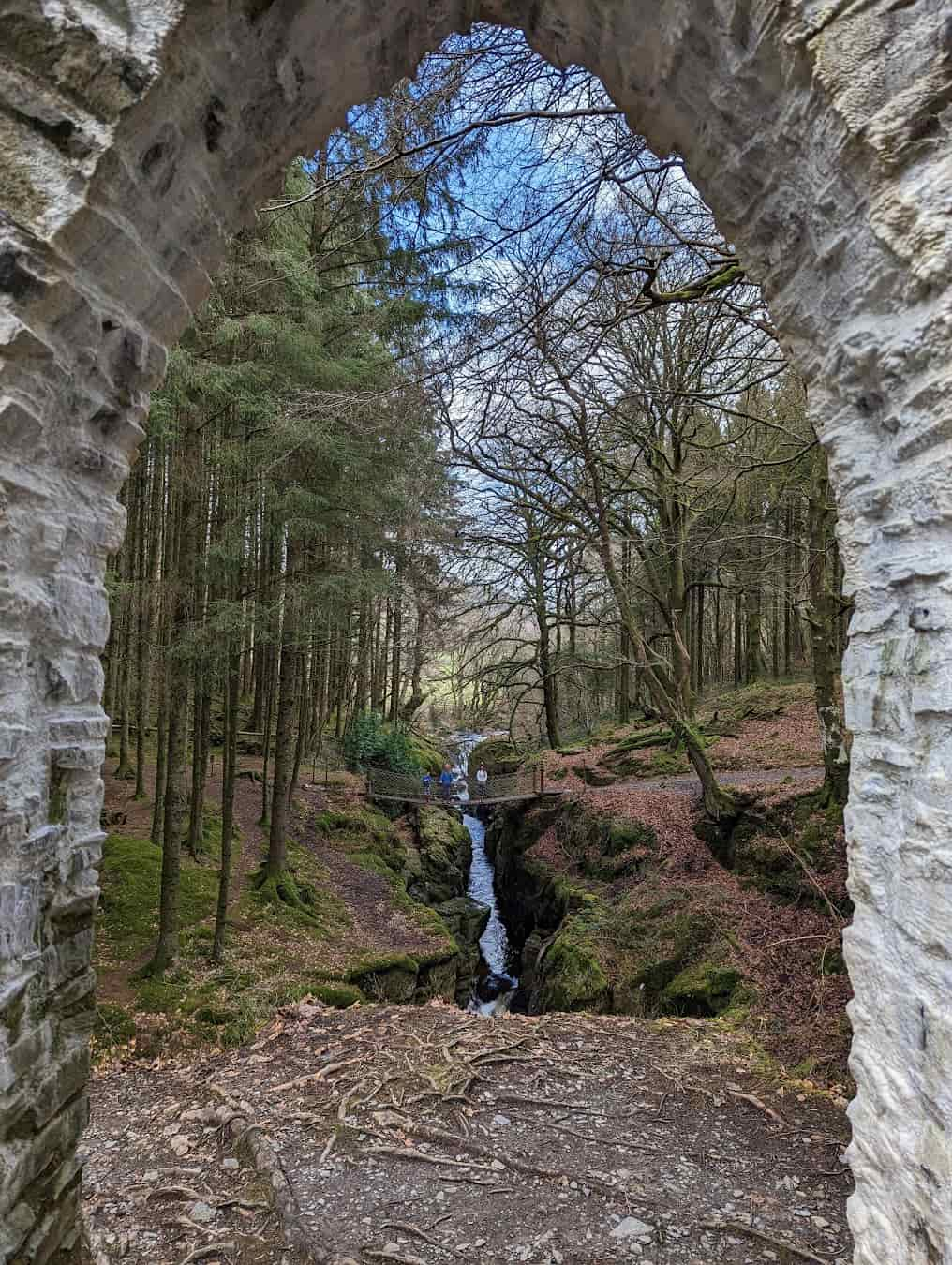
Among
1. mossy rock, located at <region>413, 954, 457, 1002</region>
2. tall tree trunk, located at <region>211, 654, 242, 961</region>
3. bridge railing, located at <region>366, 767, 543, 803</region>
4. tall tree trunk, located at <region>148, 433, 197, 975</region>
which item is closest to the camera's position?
tall tree trunk, located at <region>148, 433, 197, 975</region>

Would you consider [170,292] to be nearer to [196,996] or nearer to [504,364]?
[504,364]

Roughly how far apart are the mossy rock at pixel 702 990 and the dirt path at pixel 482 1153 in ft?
3.72

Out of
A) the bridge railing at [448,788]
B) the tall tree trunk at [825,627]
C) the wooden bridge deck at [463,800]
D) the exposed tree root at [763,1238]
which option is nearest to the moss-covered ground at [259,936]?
the wooden bridge deck at [463,800]

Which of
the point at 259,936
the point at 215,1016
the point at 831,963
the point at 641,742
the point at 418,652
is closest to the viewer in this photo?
the point at 831,963

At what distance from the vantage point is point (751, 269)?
2232 mm

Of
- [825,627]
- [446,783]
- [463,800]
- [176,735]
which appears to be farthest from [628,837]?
[176,735]

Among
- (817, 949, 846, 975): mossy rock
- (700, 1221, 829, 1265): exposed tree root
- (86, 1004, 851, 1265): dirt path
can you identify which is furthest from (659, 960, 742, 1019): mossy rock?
(700, 1221, 829, 1265): exposed tree root

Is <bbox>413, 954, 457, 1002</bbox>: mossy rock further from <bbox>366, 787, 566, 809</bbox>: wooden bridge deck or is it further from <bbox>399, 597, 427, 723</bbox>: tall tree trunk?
<bbox>399, 597, 427, 723</bbox>: tall tree trunk

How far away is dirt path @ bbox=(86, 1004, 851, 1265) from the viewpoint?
9.62ft

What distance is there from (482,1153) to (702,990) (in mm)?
3416

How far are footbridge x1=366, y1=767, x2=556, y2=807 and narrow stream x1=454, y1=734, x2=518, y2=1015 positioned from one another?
50 cm

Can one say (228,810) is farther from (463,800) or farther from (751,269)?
(751,269)

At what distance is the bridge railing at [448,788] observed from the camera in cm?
1327

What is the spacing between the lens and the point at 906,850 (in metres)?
1.74
